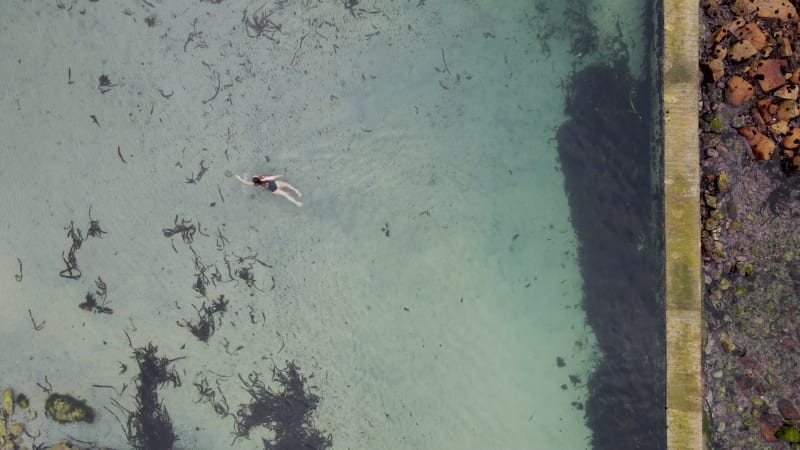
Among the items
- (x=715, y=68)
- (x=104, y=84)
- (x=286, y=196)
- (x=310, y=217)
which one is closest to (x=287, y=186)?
(x=286, y=196)

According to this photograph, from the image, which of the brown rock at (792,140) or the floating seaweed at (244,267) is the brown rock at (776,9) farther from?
the floating seaweed at (244,267)

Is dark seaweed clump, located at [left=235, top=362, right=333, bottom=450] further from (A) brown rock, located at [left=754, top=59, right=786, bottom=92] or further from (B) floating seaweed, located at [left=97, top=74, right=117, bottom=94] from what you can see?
(A) brown rock, located at [left=754, top=59, right=786, bottom=92]

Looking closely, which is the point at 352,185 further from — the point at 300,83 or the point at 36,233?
the point at 36,233

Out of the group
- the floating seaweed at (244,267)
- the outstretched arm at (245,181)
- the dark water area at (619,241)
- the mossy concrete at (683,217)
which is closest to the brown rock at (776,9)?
the mossy concrete at (683,217)

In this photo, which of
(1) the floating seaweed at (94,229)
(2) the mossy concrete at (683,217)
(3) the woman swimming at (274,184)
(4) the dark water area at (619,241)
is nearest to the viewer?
(2) the mossy concrete at (683,217)

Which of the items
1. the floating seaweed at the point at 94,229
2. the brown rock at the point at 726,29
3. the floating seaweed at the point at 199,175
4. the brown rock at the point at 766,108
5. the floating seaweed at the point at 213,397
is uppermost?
the brown rock at the point at 726,29

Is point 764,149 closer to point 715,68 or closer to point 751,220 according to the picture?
point 751,220
